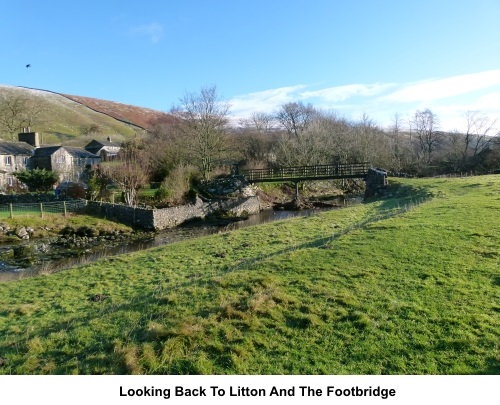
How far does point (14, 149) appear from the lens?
157 feet

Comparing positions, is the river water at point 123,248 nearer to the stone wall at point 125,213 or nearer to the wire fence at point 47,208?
the stone wall at point 125,213

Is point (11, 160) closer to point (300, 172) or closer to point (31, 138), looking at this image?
point (31, 138)

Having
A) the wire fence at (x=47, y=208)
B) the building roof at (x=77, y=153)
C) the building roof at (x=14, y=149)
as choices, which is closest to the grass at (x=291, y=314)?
the wire fence at (x=47, y=208)

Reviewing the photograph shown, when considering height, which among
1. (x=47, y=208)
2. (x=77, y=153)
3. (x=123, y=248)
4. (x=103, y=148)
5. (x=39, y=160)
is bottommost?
(x=123, y=248)

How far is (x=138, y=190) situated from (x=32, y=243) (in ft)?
44.8

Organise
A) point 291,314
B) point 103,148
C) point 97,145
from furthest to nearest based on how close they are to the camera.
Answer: point 97,145 → point 103,148 → point 291,314

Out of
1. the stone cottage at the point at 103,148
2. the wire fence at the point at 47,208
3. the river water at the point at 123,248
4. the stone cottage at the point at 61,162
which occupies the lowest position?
the river water at the point at 123,248

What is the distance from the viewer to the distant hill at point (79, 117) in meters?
89.7

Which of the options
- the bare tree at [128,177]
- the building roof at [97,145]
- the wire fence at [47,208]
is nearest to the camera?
the wire fence at [47,208]

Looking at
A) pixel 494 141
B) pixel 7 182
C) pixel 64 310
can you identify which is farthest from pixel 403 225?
pixel 494 141

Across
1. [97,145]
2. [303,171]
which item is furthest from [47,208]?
[97,145]

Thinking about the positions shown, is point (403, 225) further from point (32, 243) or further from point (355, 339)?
point (32, 243)

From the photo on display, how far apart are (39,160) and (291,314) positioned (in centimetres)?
5285

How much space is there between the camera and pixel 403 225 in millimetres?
13016
